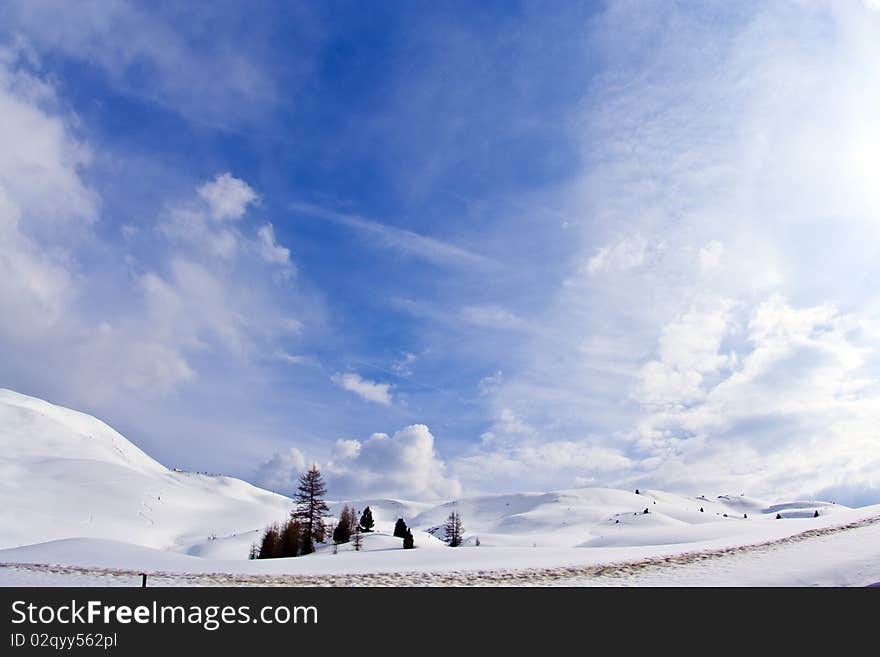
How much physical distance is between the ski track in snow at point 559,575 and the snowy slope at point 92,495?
60.1m

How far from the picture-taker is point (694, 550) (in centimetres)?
2333

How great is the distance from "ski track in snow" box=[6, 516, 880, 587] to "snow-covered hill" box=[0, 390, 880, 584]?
72 centimetres

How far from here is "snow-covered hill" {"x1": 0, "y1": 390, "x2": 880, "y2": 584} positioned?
23734 mm

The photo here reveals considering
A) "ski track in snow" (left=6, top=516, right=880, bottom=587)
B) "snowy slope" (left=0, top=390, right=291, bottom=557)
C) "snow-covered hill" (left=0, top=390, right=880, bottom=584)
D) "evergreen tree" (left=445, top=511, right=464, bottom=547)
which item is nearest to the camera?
"ski track in snow" (left=6, top=516, right=880, bottom=587)

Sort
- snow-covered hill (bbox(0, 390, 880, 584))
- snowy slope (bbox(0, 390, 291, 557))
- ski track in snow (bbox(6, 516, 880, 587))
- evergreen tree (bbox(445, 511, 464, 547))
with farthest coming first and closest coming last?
evergreen tree (bbox(445, 511, 464, 547)) → snowy slope (bbox(0, 390, 291, 557)) → snow-covered hill (bbox(0, 390, 880, 584)) → ski track in snow (bbox(6, 516, 880, 587))

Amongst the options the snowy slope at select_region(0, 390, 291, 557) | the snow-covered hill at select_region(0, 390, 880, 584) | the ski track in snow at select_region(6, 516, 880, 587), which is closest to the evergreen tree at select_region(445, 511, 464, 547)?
the snow-covered hill at select_region(0, 390, 880, 584)

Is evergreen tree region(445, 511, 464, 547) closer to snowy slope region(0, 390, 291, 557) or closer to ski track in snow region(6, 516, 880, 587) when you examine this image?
snowy slope region(0, 390, 291, 557)

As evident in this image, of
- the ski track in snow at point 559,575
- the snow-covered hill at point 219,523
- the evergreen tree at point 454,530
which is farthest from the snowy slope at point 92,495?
the ski track in snow at point 559,575

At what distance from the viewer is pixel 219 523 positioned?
392ft

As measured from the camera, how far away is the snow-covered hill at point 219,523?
77.9ft

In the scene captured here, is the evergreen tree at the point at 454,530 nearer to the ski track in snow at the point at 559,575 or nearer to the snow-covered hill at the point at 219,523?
the snow-covered hill at the point at 219,523
